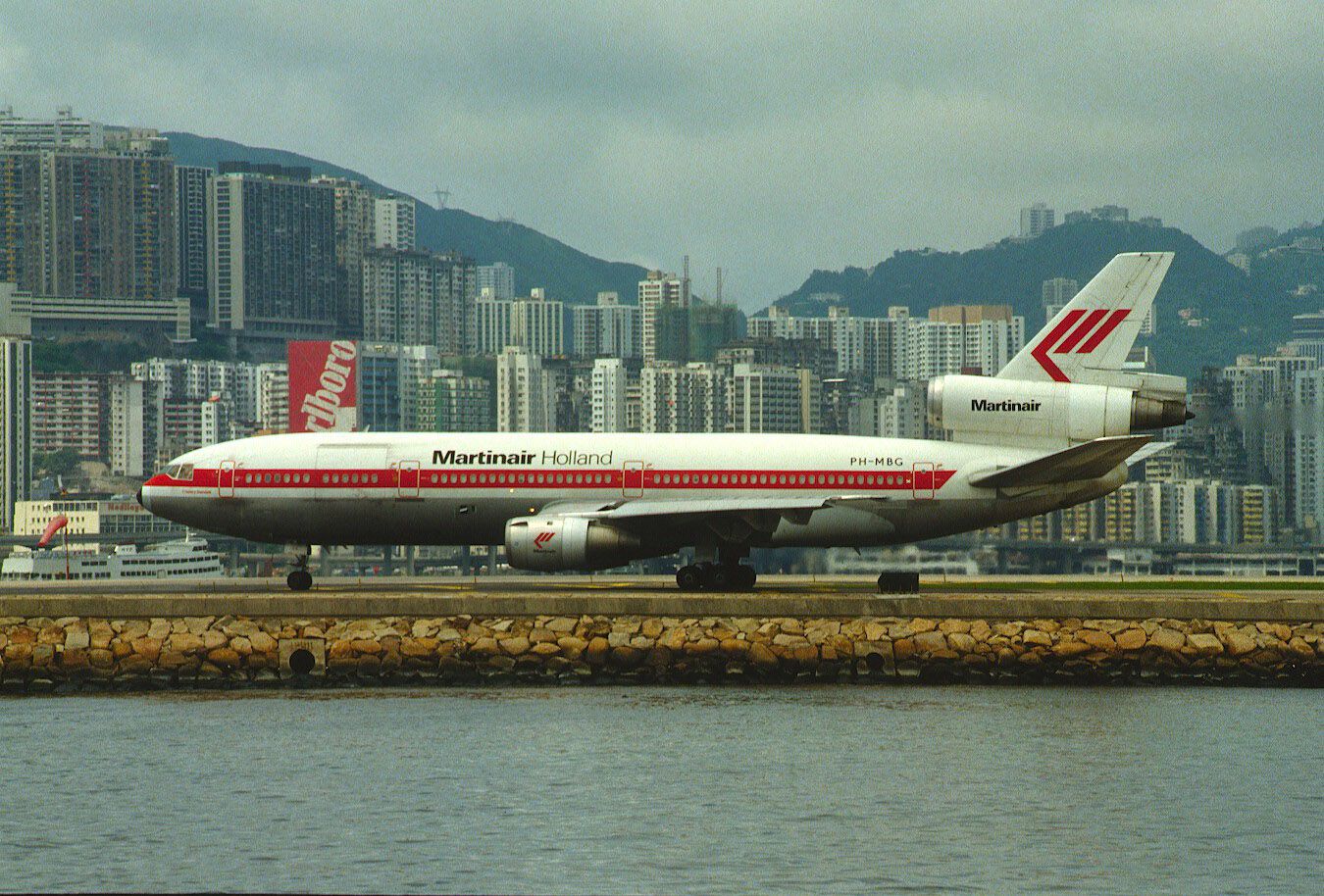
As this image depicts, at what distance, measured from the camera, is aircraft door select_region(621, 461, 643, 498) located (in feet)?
193

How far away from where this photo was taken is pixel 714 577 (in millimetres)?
59469

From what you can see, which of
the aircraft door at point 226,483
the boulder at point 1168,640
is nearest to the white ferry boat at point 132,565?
the aircraft door at point 226,483

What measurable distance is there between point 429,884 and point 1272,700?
83.0 feet

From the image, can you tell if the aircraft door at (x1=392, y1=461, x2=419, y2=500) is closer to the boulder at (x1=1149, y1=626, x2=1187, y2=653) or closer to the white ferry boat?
the boulder at (x1=1149, y1=626, x2=1187, y2=653)

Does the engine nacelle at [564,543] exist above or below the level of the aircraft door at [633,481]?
below

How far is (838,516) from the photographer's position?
58.8 m

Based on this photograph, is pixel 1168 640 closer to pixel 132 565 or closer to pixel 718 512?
pixel 718 512

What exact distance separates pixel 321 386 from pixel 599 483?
259 feet

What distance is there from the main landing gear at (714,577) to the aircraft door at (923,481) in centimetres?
561

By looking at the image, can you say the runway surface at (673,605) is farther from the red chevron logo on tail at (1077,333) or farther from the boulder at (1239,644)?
the red chevron logo on tail at (1077,333)

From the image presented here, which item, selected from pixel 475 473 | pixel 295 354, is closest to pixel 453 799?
pixel 475 473

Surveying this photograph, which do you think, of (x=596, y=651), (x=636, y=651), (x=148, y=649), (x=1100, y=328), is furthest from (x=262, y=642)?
(x=1100, y=328)

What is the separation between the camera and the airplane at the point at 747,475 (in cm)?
5841

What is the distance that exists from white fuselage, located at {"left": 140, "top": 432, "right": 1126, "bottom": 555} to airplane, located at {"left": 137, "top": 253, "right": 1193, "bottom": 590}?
5cm
